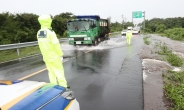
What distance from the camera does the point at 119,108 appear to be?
162 inches

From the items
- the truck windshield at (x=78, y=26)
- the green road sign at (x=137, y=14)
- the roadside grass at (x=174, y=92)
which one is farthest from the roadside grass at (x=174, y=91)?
the green road sign at (x=137, y=14)

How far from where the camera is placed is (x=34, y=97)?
213 centimetres

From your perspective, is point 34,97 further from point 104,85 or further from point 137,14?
point 137,14

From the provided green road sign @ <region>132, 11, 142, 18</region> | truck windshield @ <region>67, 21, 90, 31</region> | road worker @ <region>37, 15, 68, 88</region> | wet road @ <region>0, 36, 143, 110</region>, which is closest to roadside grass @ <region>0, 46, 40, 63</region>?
truck windshield @ <region>67, 21, 90, 31</region>

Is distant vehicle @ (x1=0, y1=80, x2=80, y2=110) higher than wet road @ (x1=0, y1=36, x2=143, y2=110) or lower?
higher

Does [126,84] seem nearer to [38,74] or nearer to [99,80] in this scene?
[99,80]

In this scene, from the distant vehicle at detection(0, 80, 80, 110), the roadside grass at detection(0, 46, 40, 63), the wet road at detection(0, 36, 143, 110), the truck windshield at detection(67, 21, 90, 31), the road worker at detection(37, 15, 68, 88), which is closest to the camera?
the distant vehicle at detection(0, 80, 80, 110)

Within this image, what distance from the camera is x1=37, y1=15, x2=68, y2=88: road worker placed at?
4176 mm

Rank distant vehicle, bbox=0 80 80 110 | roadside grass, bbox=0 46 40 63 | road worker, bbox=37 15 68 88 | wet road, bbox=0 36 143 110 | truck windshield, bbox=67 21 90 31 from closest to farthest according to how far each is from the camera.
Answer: distant vehicle, bbox=0 80 80 110
road worker, bbox=37 15 68 88
wet road, bbox=0 36 143 110
roadside grass, bbox=0 46 40 63
truck windshield, bbox=67 21 90 31

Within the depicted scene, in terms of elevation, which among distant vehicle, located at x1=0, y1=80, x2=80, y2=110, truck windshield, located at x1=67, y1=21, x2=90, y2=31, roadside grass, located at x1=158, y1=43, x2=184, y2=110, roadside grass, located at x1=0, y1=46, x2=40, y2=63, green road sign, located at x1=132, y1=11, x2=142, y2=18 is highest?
green road sign, located at x1=132, y1=11, x2=142, y2=18

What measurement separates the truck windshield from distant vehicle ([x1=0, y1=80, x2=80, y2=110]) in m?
13.4

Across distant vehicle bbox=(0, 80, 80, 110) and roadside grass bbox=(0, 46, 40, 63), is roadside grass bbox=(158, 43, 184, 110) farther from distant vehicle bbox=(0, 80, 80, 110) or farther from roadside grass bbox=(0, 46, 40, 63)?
roadside grass bbox=(0, 46, 40, 63)

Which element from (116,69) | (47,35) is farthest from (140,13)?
(47,35)

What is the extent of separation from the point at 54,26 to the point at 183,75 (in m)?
26.7
